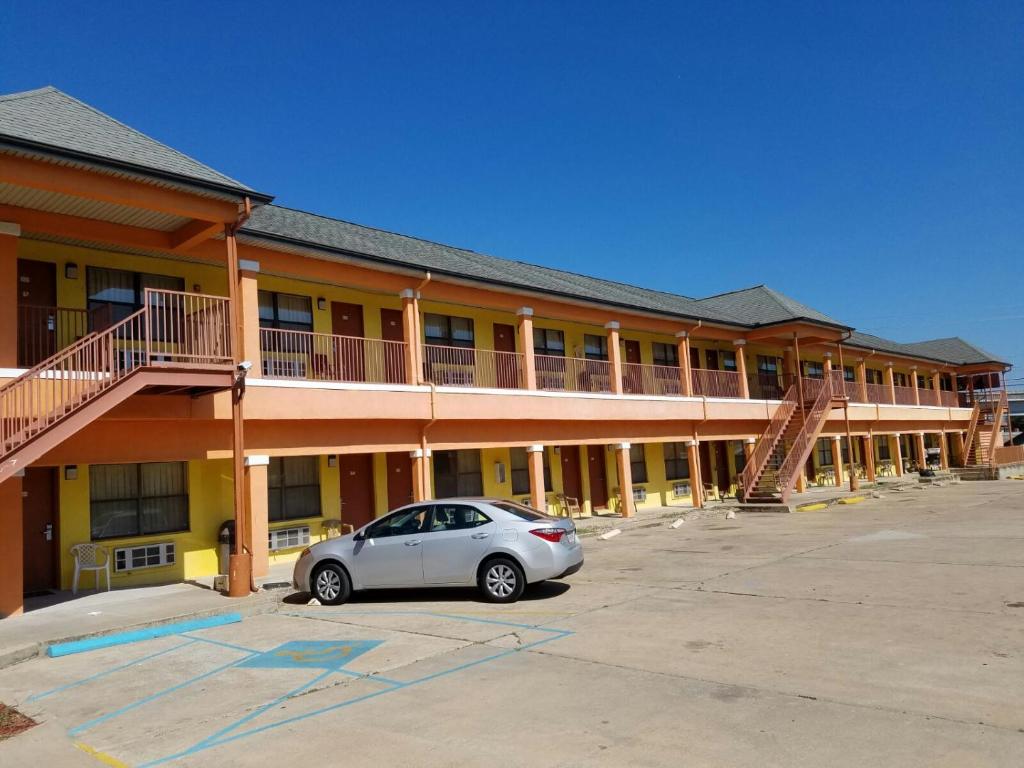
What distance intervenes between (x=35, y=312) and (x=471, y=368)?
9949mm

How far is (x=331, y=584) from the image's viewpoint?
11.5 metres

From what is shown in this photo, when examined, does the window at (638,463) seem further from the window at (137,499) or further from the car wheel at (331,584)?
the car wheel at (331,584)

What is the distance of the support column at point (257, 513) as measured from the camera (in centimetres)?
1342

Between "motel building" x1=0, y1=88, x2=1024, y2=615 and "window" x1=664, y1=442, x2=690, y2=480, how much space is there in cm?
43

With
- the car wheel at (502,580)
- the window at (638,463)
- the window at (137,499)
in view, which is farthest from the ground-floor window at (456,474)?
the car wheel at (502,580)

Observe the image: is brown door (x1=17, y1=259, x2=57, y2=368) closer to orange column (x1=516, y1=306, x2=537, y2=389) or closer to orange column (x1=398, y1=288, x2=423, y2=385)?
orange column (x1=398, y1=288, x2=423, y2=385)

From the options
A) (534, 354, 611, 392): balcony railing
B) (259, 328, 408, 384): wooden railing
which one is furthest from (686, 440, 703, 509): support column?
(259, 328, 408, 384): wooden railing

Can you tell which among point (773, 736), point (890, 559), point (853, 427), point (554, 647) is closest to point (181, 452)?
point (554, 647)

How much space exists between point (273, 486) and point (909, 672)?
42.4 ft

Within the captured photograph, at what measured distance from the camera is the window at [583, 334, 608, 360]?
81.5 feet

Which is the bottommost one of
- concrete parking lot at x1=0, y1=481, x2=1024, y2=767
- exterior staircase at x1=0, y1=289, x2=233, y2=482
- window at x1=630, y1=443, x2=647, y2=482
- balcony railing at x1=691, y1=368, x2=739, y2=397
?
Result: concrete parking lot at x1=0, y1=481, x2=1024, y2=767

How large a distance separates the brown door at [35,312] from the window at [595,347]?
15384 millimetres

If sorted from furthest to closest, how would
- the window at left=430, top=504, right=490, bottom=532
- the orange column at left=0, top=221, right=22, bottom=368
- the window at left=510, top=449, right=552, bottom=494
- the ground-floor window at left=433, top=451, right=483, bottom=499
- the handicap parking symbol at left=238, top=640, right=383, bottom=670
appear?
the window at left=510, top=449, right=552, bottom=494 < the ground-floor window at left=433, top=451, right=483, bottom=499 < the orange column at left=0, top=221, right=22, bottom=368 < the window at left=430, top=504, right=490, bottom=532 < the handicap parking symbol at left=238, top=640, right=383, bottom=670

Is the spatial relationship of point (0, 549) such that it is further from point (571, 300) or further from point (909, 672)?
point (571, 300)
